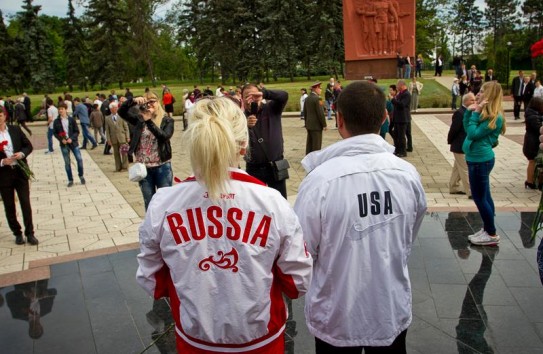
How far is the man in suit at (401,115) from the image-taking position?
39.6ft

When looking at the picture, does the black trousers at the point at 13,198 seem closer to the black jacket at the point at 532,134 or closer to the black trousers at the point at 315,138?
the black trousers at the point at 315,138

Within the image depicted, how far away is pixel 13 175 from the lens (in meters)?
6.55

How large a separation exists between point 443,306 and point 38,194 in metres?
8.86

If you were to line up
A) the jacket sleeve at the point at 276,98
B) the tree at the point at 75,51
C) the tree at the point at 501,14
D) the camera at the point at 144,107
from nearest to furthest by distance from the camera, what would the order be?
the jacket sleeve at the point at 276,98, the camera at the point at 144,107, the tree at the point at 75,51, the tree at the point at 501,14

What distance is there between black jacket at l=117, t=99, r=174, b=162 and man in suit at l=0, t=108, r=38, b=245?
70.8 inches

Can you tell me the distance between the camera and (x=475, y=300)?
446 cm

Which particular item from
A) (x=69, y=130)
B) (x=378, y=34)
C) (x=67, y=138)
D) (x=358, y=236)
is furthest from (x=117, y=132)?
(x=378, y=34)

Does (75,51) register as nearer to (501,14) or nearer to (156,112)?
(156,112)

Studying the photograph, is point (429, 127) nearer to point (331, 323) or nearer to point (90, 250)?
point (90, 250)

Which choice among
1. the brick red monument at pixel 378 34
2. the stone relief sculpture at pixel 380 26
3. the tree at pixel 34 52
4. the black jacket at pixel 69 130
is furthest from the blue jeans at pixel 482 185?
the tree at pixel 34 52

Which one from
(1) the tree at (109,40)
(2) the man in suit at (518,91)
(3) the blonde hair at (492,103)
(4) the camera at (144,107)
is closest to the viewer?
(3) the blonde hair at (492,103)

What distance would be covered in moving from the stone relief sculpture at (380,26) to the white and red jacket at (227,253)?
98.0 feet

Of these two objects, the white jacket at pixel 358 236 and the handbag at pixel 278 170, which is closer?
the white jacket at pixel 358 236

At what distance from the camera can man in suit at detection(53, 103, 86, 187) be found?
36.0 ft
